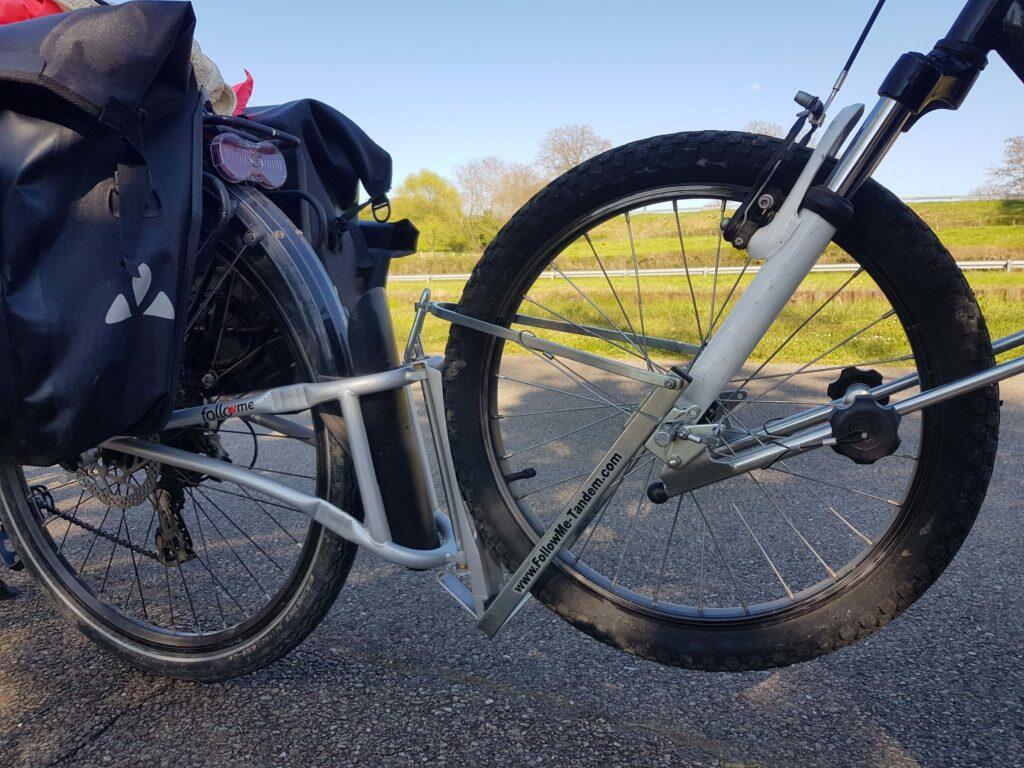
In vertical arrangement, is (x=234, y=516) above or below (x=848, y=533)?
below

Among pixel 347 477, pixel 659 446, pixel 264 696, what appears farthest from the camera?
pixel 264 696

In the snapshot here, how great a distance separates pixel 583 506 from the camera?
4.97ft

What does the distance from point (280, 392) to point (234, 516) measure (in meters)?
1.68

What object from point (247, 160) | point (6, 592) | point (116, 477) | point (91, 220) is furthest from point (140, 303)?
point (6, 592)

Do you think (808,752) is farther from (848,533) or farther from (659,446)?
(848,533)

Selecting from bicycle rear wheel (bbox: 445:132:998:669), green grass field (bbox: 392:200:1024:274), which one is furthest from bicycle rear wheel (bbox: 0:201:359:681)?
green grass field (bbox: 392:200:1024:274)

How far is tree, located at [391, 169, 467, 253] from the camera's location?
4047 cm

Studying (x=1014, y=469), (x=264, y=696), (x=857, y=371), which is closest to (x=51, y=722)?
(x=264, y=696)

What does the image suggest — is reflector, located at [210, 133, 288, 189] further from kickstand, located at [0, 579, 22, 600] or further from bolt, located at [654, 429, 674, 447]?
kickstand, located at [0, 579, 22, 600]

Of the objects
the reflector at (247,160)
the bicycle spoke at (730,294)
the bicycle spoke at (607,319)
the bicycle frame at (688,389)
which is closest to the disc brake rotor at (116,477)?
the bicycle frame at (688,389)

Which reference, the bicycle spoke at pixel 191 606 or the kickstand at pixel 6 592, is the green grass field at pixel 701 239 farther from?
the kickstand at pixel 6 592

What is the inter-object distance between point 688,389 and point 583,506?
0.31 m

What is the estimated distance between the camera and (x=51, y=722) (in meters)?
1.76

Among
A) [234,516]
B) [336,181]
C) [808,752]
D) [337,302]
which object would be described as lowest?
[234,516]
